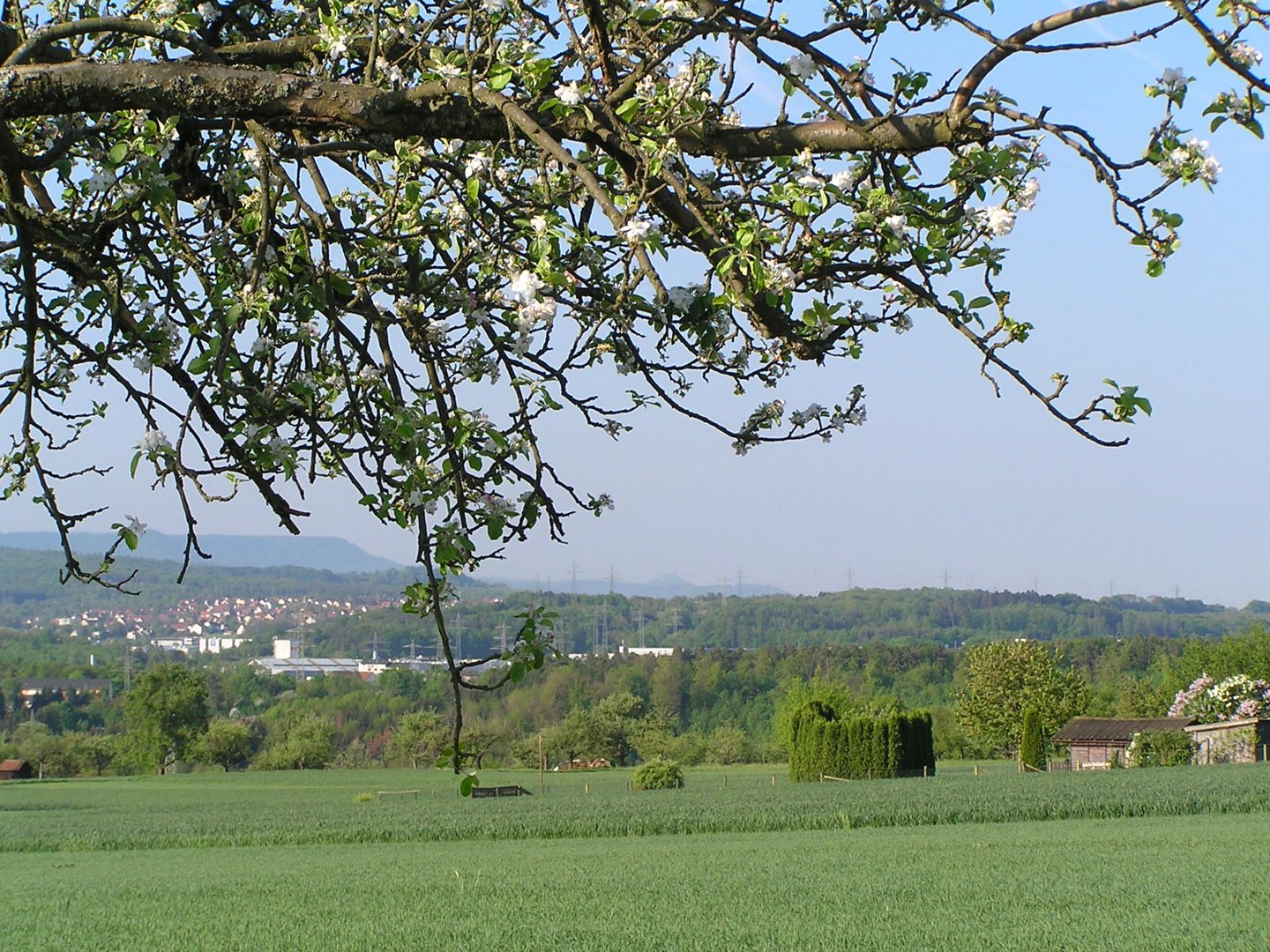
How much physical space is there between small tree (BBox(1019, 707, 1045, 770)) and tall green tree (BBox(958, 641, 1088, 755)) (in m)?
9.90

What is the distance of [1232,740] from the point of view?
5531 centimetres

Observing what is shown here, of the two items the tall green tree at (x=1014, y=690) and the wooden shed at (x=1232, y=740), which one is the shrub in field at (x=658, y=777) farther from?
the tall green tree at (x=1014, y=690)

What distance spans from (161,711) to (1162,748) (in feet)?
230

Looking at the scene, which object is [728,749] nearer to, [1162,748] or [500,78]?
[1162,748]

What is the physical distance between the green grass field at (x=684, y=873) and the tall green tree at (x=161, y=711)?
6022cm

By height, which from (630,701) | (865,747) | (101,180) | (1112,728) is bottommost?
(630,701)

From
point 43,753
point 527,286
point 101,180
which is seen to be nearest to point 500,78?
point 527,286

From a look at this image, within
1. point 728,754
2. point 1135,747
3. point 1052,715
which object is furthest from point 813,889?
point 728,754

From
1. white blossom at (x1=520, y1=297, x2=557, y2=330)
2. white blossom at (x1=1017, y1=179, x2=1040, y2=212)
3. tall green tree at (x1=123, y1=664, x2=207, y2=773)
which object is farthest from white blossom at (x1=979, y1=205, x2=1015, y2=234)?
tall green tree at (x1=123, y1=664, x2=207, y2=773)

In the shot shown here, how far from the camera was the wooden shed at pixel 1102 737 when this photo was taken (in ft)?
190

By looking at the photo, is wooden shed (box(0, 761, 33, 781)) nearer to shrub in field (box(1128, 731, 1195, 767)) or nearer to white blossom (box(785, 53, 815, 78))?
shrub in field (box(1128, 731, 1195, 767))

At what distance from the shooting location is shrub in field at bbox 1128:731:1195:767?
55.2 m

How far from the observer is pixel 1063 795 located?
3016cm

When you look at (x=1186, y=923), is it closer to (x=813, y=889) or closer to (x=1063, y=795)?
(x=813, y=889)
